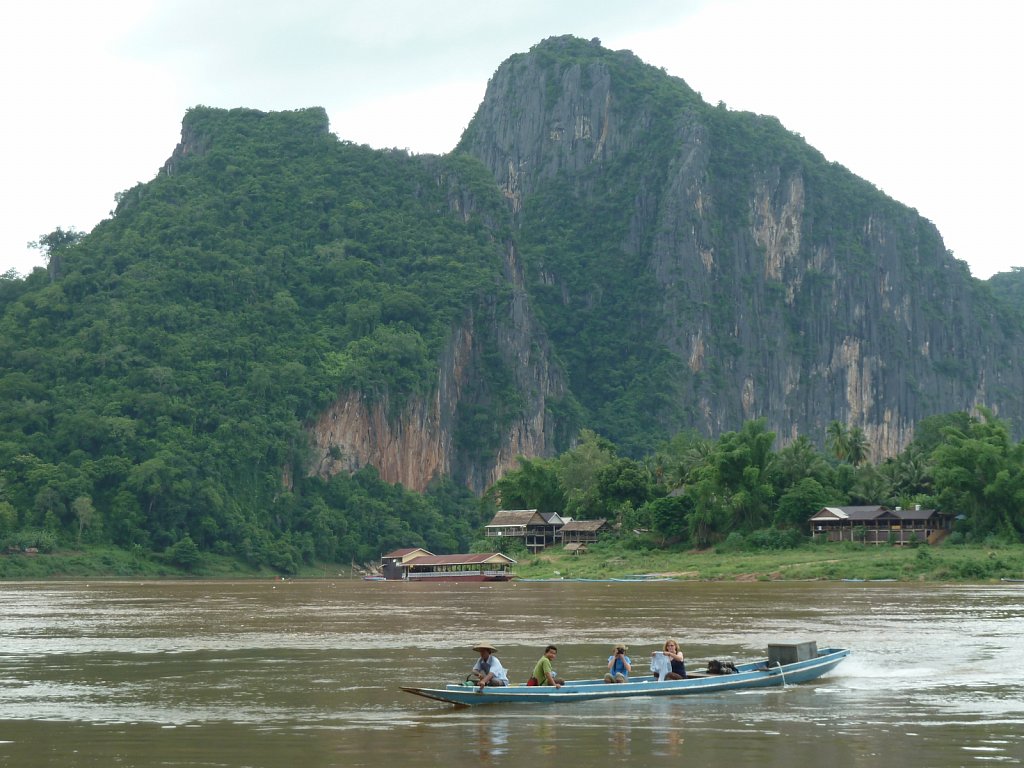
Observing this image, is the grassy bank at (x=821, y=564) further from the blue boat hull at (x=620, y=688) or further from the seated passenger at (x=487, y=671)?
the seated passenger at (x=487, y=671)

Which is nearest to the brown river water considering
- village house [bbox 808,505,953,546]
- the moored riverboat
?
village house [bbox 808,505,953,546]

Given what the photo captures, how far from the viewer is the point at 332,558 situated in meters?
134

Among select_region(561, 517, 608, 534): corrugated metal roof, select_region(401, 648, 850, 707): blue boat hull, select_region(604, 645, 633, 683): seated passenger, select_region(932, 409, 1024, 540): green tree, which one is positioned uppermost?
select_region(932, 409, 1024, 540): green tree

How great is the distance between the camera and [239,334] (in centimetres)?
15300

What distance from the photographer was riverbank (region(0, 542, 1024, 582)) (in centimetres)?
7350

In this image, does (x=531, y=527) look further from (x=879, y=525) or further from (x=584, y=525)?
(x=879, y=525)

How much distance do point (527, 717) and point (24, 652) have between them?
59.9ft

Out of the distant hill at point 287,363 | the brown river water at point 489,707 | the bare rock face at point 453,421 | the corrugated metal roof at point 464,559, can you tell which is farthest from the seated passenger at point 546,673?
the bare rock face at point 453,421

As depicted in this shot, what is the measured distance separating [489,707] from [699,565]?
62853 millimetres

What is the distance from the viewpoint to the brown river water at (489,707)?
19.1 meters

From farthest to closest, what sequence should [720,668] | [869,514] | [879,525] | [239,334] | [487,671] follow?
[239,334] → [879,525] → [869,514] → [720,668] → [487,671]

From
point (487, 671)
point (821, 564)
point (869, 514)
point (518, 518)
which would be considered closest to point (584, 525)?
point (518, 518)

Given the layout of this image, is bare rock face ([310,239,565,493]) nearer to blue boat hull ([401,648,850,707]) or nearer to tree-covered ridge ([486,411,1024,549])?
tree-covered ridge ([486,411,1024,549])

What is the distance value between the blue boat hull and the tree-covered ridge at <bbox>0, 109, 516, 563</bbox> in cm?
9590
